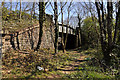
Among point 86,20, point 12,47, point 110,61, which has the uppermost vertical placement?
point 86,20

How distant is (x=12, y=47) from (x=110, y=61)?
6.50 meters

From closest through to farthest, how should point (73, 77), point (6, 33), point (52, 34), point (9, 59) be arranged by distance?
point (73, 77) → point (9, 59) → point (6, 33) → point (52, 34)

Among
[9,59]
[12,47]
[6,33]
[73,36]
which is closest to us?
[9,59]

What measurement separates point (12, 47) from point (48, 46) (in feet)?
15.5

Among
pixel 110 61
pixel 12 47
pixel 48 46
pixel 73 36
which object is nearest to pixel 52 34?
pixel 48 46

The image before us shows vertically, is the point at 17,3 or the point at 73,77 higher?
the point at 17,3

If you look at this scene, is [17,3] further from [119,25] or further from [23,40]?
[119,25]

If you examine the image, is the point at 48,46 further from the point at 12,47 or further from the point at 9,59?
the point at 9,59

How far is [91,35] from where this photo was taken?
1680 centimetres

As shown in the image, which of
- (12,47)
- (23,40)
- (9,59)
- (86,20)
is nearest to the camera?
(9,59)

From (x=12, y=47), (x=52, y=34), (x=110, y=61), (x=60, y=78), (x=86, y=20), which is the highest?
(x=86, y=20)

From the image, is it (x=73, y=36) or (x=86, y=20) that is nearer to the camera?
(x=86, y=20)

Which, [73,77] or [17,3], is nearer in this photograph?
[73,77]

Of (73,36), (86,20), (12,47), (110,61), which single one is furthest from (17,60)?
(73,36)
